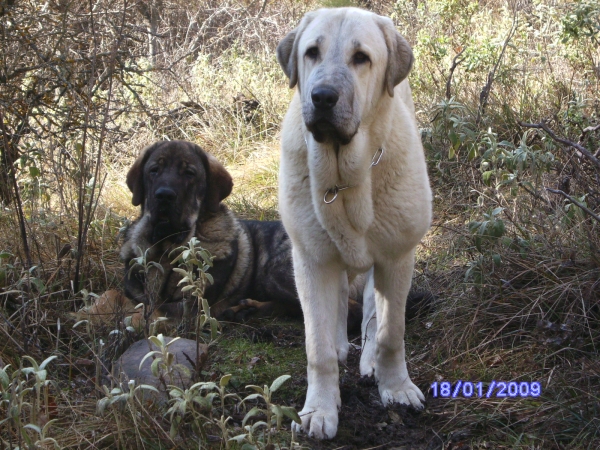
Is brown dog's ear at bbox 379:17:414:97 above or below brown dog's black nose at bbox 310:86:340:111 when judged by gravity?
above

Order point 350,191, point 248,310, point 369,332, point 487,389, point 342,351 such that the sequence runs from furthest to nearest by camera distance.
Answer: point 248,310, point 342,351, point 369,332, point 487,389, point 350,191

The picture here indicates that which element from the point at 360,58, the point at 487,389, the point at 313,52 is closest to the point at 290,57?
the point at 313,52

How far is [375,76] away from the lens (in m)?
3.09

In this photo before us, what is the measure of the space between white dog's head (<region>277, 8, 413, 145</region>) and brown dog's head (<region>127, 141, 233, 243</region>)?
1530mm

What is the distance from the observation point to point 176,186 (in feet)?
15.0

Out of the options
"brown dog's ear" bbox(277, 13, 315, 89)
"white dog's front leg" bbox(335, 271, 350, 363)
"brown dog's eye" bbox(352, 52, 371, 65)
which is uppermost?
"brown dog's ear" bbox(277, 13, 315, 89)

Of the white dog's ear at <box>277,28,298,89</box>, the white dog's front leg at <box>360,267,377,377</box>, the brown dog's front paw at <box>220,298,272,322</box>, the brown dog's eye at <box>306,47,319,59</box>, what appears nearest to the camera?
the brown dog's eye at <box>306,47,319,59</box>

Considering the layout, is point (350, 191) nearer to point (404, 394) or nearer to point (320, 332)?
point (320, 332)

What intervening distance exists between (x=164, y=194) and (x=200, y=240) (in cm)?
53

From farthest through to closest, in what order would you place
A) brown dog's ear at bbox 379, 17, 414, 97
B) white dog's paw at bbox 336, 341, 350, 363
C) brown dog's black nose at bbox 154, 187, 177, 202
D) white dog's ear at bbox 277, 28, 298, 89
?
1. brown dog's black nose at bbox 154, 187, 177, 202
2. white dog's paw at bbox 336, 341, 350, 363
3. white dog's ear at bbox 277, 28, 298, 89
4. brown dog's ear at bbox 379, 17, 414, 97

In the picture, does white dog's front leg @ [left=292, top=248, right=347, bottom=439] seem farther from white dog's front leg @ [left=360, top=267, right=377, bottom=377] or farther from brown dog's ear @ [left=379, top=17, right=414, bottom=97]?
brown dog's ear @ [left=379, top=17, right=414, bottom=97]

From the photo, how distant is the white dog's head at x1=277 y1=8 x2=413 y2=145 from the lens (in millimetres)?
2848

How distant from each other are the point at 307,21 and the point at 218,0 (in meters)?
10.9

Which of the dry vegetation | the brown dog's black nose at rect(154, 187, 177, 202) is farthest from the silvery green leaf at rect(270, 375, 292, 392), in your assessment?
the brown dog's black nose at rect(154, 187, 177, 202)
